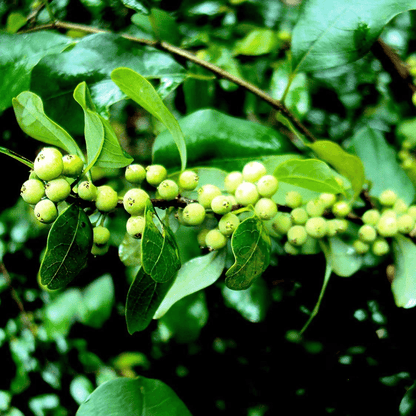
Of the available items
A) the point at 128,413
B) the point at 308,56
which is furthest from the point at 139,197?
the point at 308,56

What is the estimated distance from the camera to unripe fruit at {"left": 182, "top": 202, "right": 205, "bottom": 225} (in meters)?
0.64

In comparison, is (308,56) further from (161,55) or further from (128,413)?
(128,413)

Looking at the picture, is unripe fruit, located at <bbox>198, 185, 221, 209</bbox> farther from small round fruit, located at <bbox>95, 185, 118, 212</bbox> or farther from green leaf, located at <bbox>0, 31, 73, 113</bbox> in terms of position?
green leaf, located at <bbox>0, 31, 73, 113</bbox>

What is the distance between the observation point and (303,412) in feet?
3.16

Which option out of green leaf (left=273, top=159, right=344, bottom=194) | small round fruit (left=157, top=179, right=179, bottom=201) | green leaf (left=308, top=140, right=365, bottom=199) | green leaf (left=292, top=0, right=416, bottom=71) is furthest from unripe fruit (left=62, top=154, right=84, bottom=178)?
green leaf (left=292, top=0, right=416, bottom=71)

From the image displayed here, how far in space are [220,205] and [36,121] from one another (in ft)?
1.13

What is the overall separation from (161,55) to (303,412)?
990mm

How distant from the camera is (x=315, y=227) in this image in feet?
2.45

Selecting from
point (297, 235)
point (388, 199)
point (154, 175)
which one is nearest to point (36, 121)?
point (154, 175)

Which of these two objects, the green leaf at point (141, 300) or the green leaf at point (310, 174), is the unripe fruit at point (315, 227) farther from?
the green leaf at point (141, 300)

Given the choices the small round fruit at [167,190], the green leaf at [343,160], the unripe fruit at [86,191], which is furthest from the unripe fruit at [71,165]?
the green leaf at [343,160]

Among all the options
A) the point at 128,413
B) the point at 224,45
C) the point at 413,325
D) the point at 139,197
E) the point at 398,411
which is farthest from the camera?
the point at 224,45

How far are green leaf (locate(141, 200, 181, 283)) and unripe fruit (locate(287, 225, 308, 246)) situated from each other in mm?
277

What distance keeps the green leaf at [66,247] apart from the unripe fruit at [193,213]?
0.16 metres
